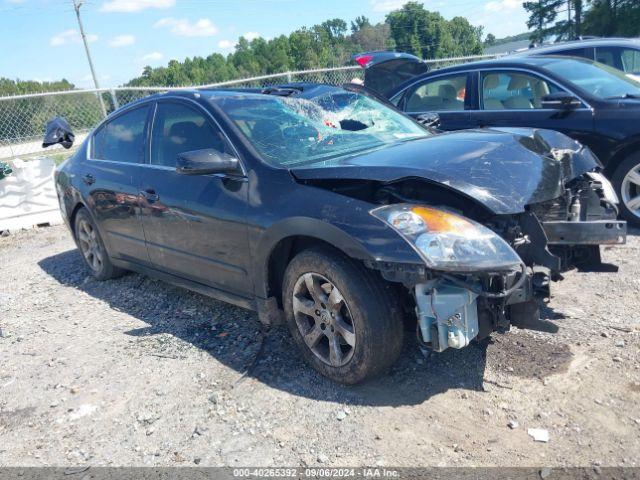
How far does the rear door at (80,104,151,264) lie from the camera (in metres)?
4.50

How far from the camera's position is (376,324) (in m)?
2.92

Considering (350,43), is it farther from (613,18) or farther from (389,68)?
(389,68)

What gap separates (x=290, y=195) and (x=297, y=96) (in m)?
1.27

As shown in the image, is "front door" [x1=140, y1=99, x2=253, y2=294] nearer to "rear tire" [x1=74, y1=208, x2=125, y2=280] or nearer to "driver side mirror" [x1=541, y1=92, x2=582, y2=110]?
"rear tire" [x1=74, y1=208, x2=125, y2=280]

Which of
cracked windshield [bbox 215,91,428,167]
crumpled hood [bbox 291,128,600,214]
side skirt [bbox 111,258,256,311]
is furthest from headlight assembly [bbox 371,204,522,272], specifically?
side skirt [bbox 111,258,256,311]

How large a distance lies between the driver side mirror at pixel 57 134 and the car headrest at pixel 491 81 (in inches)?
262

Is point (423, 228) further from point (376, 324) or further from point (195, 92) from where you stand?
point (195, 92)

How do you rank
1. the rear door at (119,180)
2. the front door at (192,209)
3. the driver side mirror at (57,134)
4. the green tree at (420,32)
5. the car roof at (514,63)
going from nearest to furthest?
1. the front door at (192,209)
2. the rear door at (119,180)
3. the car roof at (514,63)
4. the driver side mirror at (57,134)
5. the green tree at (420,32)

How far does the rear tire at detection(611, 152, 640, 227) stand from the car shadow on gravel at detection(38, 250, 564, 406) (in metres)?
2.97

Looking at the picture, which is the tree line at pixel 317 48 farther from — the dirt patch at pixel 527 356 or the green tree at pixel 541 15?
the dirt patch at pixel 527 356

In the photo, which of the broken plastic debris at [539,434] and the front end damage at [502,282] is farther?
the front end damage at [502,282]

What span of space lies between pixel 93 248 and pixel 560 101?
16.0 feet

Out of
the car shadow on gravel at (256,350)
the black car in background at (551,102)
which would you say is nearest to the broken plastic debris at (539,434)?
the car shadow on gravel at (256,350)

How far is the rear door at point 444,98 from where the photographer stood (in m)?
6.45
